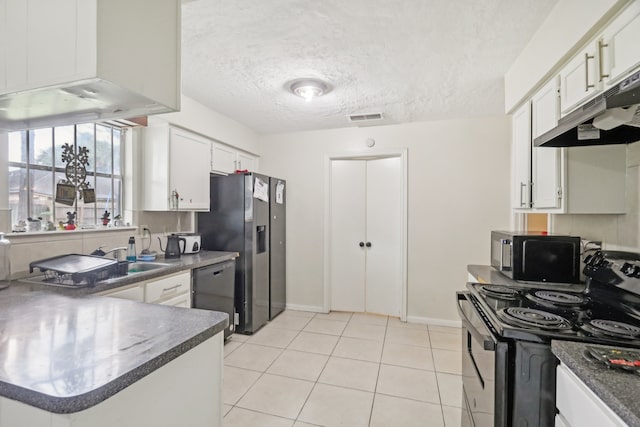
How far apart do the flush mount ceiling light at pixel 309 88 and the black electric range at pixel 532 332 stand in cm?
198

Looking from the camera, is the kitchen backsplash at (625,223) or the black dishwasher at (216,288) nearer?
the kitchen backsplash at (625,223)

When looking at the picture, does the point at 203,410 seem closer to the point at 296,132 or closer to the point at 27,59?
the point at 27,59

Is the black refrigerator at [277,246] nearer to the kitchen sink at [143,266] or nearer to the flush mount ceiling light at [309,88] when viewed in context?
the flush mount ceiling light at [309,88]

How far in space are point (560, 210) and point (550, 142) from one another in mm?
408

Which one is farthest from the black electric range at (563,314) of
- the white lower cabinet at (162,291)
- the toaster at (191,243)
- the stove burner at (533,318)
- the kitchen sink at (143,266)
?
the toaster at (191,243)

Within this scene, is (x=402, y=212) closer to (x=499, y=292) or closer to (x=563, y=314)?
(x=499, y=292)

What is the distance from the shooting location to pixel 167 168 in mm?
2711

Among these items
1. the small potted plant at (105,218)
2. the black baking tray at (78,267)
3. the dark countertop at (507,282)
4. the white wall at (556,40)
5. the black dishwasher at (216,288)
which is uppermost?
the white wall at (556,40)

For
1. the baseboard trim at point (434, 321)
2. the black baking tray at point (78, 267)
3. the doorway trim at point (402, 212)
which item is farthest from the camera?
the doorway trim at point (402, 212)

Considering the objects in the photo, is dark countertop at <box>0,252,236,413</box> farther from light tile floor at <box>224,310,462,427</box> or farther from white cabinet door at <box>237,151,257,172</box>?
white cabinet door at <box>237,151,257,172</box>

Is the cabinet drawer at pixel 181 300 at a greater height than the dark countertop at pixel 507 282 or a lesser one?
lesser

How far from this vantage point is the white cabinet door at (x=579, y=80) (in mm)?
1377

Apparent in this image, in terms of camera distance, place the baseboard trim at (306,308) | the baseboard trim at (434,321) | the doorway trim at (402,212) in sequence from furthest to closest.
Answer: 1. the baseboard trim at (306,308)
2. the doorway trim at (402,212)
3. the baseboard trim at (434,321)

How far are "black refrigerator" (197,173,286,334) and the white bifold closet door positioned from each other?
1039mm
